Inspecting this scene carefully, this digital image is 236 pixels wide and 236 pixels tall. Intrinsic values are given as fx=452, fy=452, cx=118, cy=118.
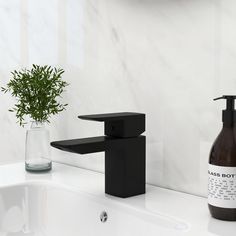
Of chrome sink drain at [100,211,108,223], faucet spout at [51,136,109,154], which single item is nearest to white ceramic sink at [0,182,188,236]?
chrome sink drain at [100,211,108,223]

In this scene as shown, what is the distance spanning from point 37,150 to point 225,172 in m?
0.57

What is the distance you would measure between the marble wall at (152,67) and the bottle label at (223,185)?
16cm

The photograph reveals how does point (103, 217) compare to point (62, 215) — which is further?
point (62, 215)

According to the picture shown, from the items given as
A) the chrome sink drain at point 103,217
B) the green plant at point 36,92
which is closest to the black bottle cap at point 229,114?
the chrome sink drain at point 103,217

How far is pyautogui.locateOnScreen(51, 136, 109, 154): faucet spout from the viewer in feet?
2.74

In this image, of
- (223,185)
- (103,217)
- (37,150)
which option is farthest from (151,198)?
(37,150)

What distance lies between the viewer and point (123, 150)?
0.89m

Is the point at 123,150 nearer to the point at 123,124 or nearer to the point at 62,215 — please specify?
the point at 123,124

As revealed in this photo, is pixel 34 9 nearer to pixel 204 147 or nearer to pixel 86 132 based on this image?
pixel 86 132

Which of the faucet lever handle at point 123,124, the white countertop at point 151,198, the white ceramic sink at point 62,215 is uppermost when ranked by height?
the faucet lever handle at point 123,124

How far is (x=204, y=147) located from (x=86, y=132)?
378mm

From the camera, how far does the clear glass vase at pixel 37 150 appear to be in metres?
1.15

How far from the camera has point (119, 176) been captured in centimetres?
90

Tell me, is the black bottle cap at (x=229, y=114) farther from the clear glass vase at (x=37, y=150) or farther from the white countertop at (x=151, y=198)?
the clear glass vase at (x=37, y=150)
